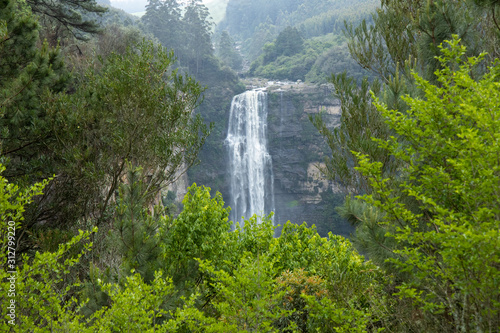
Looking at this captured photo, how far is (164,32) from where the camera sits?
146 ft

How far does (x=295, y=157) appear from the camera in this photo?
4369 cm

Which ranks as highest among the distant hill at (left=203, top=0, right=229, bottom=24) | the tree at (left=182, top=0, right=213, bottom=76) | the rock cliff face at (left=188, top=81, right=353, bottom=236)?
the distant hill at (left=203, top=0, right=229, bottom=24)

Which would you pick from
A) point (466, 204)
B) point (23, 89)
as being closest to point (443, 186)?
point (466, 204)

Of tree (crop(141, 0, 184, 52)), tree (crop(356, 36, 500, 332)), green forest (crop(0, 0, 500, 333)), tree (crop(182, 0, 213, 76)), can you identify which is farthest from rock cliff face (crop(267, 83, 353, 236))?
tree (crop(356, 36, 500, 332))

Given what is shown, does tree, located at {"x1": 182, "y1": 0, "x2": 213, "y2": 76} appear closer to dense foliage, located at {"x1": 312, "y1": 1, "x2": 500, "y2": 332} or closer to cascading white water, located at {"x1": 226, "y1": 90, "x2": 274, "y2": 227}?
cascading white water, located at {"x1": 226, "y1": 90, "x2": 274, "y2": 227}

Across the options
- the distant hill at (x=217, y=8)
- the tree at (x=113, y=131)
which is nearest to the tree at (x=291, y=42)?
the tree at (x=113, y=131)

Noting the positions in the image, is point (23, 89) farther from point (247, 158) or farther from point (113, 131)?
point (247, 158)

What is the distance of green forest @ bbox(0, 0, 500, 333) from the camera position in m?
2.94

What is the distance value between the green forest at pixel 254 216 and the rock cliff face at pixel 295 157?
32022 mm

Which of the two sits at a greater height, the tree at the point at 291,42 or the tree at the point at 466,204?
the tree at the point at 291,42

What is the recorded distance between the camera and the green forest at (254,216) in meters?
2.94

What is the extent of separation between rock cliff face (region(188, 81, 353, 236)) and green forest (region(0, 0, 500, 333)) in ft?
105

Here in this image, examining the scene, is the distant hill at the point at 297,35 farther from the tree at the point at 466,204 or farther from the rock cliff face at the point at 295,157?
the tree at the point at 466,204

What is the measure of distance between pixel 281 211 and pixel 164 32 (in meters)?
29.4
